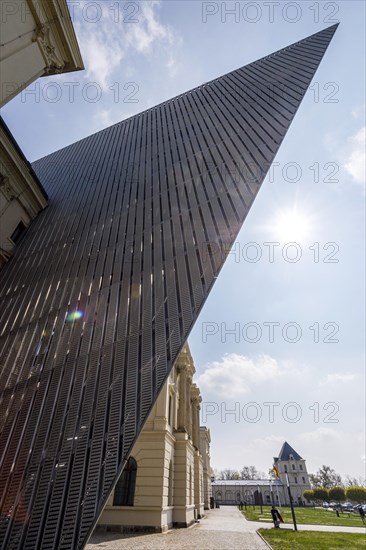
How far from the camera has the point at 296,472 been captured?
69125 mm

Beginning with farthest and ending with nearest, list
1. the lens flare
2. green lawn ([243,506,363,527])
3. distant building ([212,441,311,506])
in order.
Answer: distant building ([212,441,311,506])
green lawn ([243,506,363,527])
the lens flare

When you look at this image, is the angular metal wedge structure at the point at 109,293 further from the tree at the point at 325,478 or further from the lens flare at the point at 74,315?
the tree at the point at 325,478

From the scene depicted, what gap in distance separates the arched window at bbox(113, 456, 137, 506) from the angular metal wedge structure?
26.0 ft

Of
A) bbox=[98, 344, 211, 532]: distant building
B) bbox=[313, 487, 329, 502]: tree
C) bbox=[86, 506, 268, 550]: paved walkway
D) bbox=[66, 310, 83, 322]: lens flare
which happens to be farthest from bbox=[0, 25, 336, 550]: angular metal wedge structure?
bbox=[313, 487, 329, 502]: tree

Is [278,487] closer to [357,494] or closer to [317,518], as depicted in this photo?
[357,494]

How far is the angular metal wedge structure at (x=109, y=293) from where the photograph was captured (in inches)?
203

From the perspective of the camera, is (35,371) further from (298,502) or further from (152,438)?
(298,502)

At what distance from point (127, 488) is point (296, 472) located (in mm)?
75085

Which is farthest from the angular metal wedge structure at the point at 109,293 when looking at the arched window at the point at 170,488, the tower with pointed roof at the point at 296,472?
the tower with pointed roof at the point at 296,472

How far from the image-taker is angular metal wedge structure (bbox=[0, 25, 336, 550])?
516 cm

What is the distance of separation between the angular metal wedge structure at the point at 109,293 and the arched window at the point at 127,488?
792 centimetres

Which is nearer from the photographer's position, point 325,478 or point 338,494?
point 338,494

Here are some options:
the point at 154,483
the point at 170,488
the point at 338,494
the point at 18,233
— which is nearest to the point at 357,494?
the point at 338,494

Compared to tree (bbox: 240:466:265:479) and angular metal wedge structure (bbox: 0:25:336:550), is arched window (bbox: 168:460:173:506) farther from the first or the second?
tree (bbox: 240:466:265:479)
